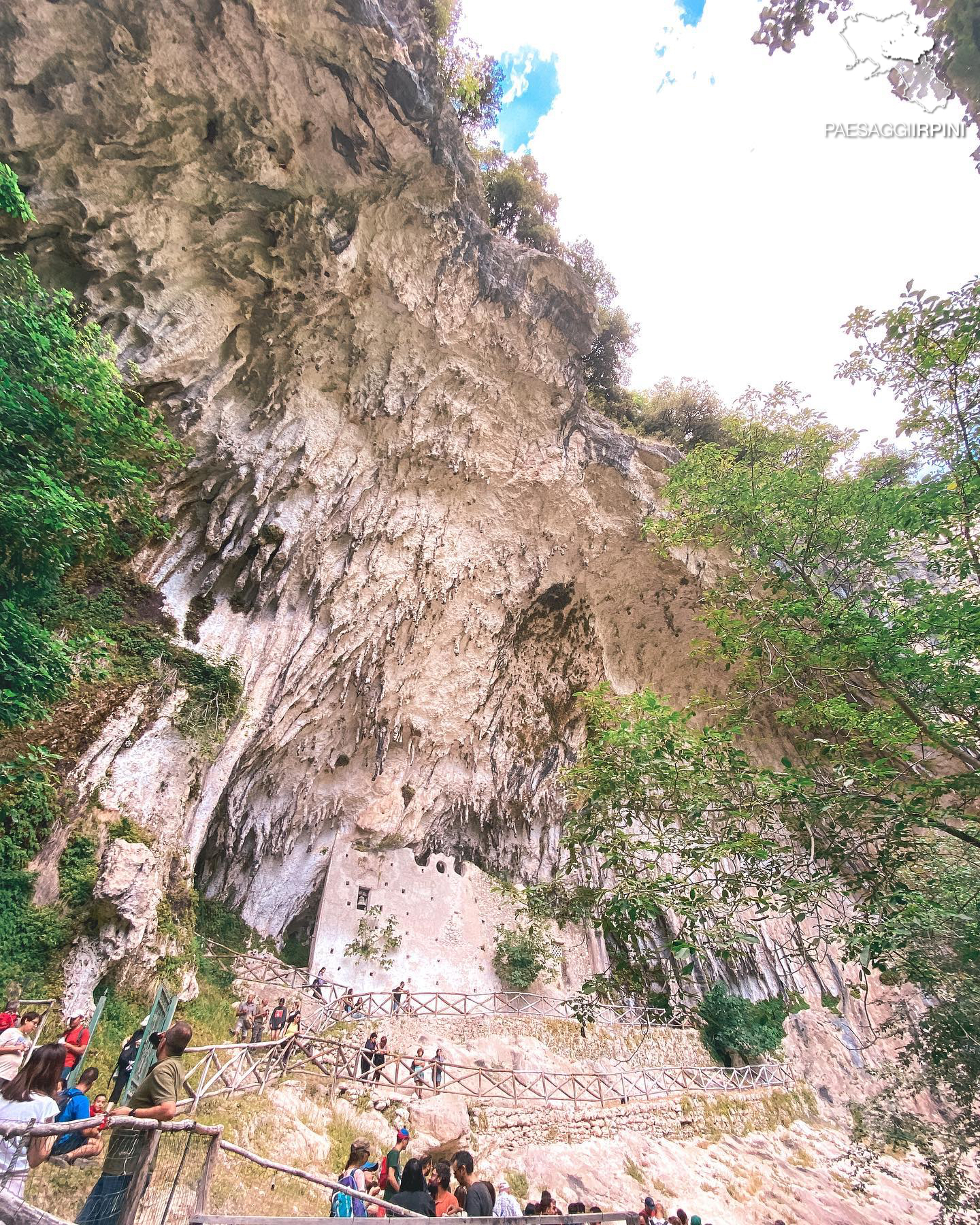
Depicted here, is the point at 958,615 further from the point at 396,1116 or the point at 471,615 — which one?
the point at 471,615

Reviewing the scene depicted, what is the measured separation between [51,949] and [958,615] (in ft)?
34.1

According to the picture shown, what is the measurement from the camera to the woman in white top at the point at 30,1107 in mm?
2625

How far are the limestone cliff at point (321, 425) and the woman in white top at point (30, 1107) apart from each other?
476 cm

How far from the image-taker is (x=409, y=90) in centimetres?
1015

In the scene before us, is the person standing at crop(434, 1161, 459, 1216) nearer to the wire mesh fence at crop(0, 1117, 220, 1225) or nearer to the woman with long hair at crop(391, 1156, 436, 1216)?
the woman with long hair at crop(391, 1156, 436, 1216)

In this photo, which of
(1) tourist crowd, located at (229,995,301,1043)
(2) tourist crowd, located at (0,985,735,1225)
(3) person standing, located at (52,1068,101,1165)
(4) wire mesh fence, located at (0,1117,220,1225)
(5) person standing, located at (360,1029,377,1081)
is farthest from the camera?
(1) tourist crowd, located at (229,995,301,1043)

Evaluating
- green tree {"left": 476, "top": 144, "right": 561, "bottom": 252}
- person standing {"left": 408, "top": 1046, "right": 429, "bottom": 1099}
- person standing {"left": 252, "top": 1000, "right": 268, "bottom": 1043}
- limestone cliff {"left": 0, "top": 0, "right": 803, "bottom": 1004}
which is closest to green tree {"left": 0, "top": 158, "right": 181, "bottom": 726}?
limestone cliff {"left": 0, "top": 0, "right": 803, "bottom": 1004}

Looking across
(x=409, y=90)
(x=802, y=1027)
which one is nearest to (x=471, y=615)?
(x=409, y=90)

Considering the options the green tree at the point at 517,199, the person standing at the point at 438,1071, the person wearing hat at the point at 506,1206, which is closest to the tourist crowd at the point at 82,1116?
the person wearing hat at the point at 506,1206

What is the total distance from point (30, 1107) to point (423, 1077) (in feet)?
27.4

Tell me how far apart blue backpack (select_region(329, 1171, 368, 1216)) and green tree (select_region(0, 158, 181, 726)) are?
637 cm

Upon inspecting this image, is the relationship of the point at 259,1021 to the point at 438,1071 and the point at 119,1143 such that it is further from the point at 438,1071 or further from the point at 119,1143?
the point at 119,1143

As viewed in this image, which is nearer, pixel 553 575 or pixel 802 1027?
pixel 553 575

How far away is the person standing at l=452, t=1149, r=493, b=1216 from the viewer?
4.51m
